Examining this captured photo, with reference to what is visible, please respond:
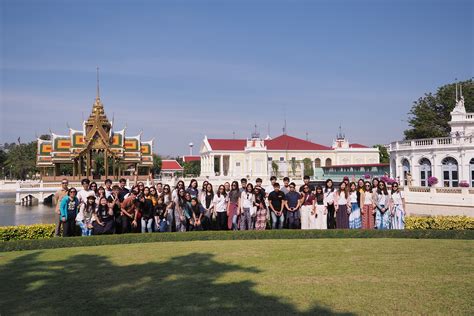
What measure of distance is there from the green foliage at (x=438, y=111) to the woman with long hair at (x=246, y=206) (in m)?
41.3

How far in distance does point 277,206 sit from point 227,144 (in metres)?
63.3

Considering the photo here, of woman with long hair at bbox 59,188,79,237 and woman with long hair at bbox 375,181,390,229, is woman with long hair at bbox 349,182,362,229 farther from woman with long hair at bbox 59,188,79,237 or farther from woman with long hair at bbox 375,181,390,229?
woman with long hair at bbox 59,188,79,237

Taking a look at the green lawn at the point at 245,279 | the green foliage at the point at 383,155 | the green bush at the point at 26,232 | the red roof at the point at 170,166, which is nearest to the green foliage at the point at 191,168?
the red roof at the point at 170,166

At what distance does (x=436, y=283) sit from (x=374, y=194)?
5.68m

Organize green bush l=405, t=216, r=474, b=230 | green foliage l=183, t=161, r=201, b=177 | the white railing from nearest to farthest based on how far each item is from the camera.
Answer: green bush l=405, t=216, r=474, b=230 < the white railing < green foliage l=183, t=161, r=201, b=177

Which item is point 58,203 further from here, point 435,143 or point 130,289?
point 435,143

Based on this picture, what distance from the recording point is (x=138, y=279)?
652 centimetres

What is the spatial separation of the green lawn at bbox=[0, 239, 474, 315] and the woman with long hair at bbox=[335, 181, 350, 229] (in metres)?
2.37

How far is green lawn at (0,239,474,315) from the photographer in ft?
17.2

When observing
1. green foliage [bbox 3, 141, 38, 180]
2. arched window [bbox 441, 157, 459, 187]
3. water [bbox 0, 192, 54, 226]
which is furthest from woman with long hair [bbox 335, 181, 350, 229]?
green foliage [bbox 3, 141, 38, 180]

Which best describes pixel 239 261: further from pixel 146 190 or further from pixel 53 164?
pixel 53 164

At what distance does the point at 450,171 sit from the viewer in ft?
102

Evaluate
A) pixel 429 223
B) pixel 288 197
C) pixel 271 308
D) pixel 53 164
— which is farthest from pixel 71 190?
pixel 53 164

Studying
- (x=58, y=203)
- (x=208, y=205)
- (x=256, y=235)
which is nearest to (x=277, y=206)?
(x=256, y=235)
